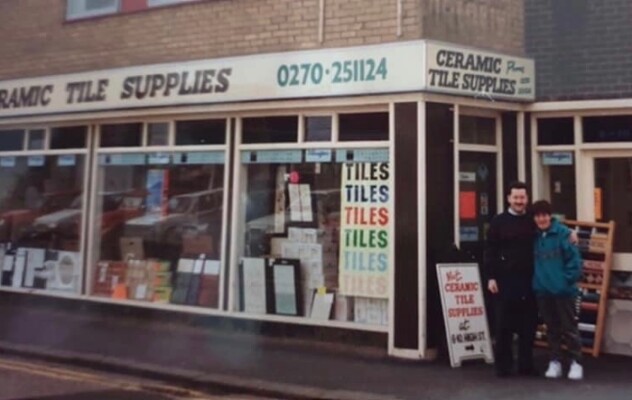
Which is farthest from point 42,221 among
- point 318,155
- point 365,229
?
point 365,229

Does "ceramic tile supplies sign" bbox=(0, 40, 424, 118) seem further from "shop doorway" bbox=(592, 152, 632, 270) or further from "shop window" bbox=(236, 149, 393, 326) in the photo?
"shop doorway" bbox=(592, 152, 632, 270)

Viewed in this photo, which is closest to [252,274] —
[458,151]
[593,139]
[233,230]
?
[233,230]

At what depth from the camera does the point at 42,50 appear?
1355 centimetres

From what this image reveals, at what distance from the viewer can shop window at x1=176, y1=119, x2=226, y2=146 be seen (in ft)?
38.0

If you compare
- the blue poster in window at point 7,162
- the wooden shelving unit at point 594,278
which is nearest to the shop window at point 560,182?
the wooden shelving unit at point 594,278

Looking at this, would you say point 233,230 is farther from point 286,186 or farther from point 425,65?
point 425,65

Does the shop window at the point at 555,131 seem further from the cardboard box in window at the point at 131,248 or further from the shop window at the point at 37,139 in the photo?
the shop window at the point at 37,139

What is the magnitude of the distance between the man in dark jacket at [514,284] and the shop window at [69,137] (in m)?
6.67

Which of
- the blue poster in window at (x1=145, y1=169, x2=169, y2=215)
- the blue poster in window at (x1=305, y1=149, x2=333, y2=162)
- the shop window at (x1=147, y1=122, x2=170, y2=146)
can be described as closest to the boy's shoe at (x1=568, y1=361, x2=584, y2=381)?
the blue poster in window at (x1=305, y1=149, x2=333, y2=162)

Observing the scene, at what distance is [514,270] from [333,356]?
2.30 metres

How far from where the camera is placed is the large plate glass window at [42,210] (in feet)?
43.0

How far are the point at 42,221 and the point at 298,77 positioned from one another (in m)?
5.31

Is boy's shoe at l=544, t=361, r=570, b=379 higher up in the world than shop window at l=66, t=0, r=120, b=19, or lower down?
→ lower down

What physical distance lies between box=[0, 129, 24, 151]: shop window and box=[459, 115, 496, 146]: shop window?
23.3 ft
